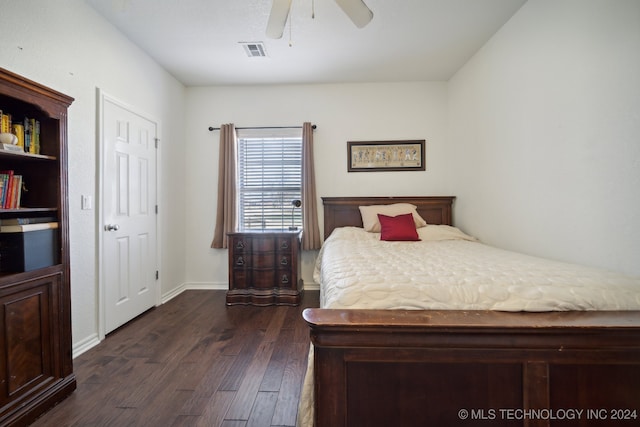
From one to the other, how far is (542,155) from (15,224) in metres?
3.26

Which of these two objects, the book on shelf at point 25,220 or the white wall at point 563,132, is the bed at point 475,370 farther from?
the book on shelf at point 25,220

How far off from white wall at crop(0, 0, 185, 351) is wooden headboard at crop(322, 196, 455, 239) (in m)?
2.25

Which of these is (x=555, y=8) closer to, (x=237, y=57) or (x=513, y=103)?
(x=513, y=103)

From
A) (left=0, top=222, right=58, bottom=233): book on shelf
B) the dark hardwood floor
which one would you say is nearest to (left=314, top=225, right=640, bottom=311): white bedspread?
the dark hardwood floor

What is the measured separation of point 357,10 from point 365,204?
2.19m

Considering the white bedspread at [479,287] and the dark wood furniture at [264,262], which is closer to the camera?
the white bedspread at [479,287]

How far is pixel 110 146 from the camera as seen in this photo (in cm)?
247

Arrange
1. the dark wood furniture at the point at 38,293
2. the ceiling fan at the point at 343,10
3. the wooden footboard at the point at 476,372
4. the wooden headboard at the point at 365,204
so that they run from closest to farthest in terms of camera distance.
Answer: the wooden footboard at the point at 476,372 → the dark wood furniture at the point at 38,293 → the ceiling fan at the point at 343,10 → the wooden headboard at the point at 365,204

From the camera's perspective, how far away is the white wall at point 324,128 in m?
3.65

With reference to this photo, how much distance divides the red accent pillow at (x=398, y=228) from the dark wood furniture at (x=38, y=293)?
2529 mm

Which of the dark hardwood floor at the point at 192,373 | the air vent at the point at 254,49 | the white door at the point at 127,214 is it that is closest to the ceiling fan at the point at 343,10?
the air vent at the point at 254,49

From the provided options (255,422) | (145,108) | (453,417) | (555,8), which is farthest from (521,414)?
(145,108)

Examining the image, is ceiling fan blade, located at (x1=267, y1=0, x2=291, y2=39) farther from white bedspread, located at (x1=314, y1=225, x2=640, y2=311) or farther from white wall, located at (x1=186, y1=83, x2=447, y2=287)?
white wall, located at (x1=186, y1=83, x2=447, y2=287)

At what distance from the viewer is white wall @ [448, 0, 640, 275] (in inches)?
61.1
